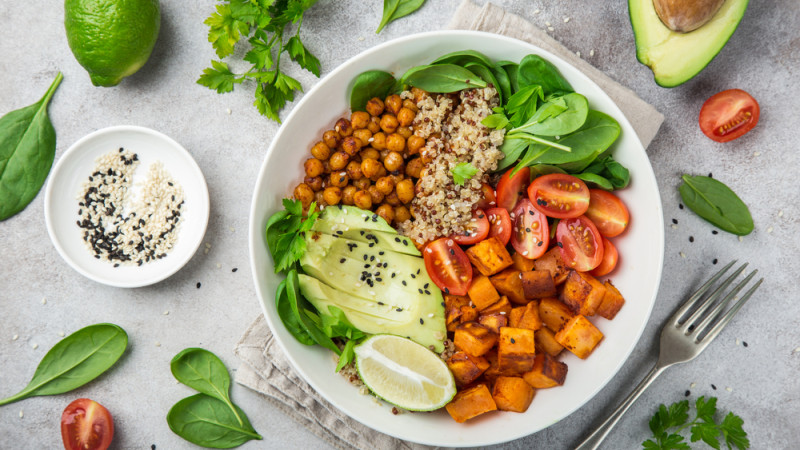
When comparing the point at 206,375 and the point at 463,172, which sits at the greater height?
the point at 463,172

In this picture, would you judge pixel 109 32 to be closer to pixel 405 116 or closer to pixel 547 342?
pixel 405 116

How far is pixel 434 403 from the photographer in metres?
1.94

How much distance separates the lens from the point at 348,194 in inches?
80.7

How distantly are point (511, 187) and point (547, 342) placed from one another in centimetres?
64

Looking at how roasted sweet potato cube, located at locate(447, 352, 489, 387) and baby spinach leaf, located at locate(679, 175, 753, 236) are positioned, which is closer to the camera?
roasted sweet potato cube, located at locate(447, 352, 489, 387)

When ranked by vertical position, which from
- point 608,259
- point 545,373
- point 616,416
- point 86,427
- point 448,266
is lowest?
point 86,427

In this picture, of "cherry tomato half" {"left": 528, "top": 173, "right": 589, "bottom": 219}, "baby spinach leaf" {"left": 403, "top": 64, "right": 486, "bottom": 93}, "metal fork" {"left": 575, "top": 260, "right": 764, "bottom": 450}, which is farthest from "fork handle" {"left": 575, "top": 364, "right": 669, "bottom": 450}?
"baby spinach leaf" {"left": 403, "top": 64, "right": 486, "bottom": 93}

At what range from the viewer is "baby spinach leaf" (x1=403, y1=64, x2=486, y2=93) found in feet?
6.37

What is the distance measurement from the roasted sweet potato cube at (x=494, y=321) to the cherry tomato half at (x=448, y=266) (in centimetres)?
14

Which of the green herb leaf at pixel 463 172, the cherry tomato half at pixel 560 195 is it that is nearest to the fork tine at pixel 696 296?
the cherry tomato half at pixel 560 195

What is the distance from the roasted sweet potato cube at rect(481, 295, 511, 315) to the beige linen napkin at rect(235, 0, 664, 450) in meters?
0.75

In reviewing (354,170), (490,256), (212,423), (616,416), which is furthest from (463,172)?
(212,423)

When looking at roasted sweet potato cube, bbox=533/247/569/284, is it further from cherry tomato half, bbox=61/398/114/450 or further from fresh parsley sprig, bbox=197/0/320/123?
cherry tomato half, bbox=61/398/114/450

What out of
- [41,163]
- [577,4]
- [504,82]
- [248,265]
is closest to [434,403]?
[248,265]
